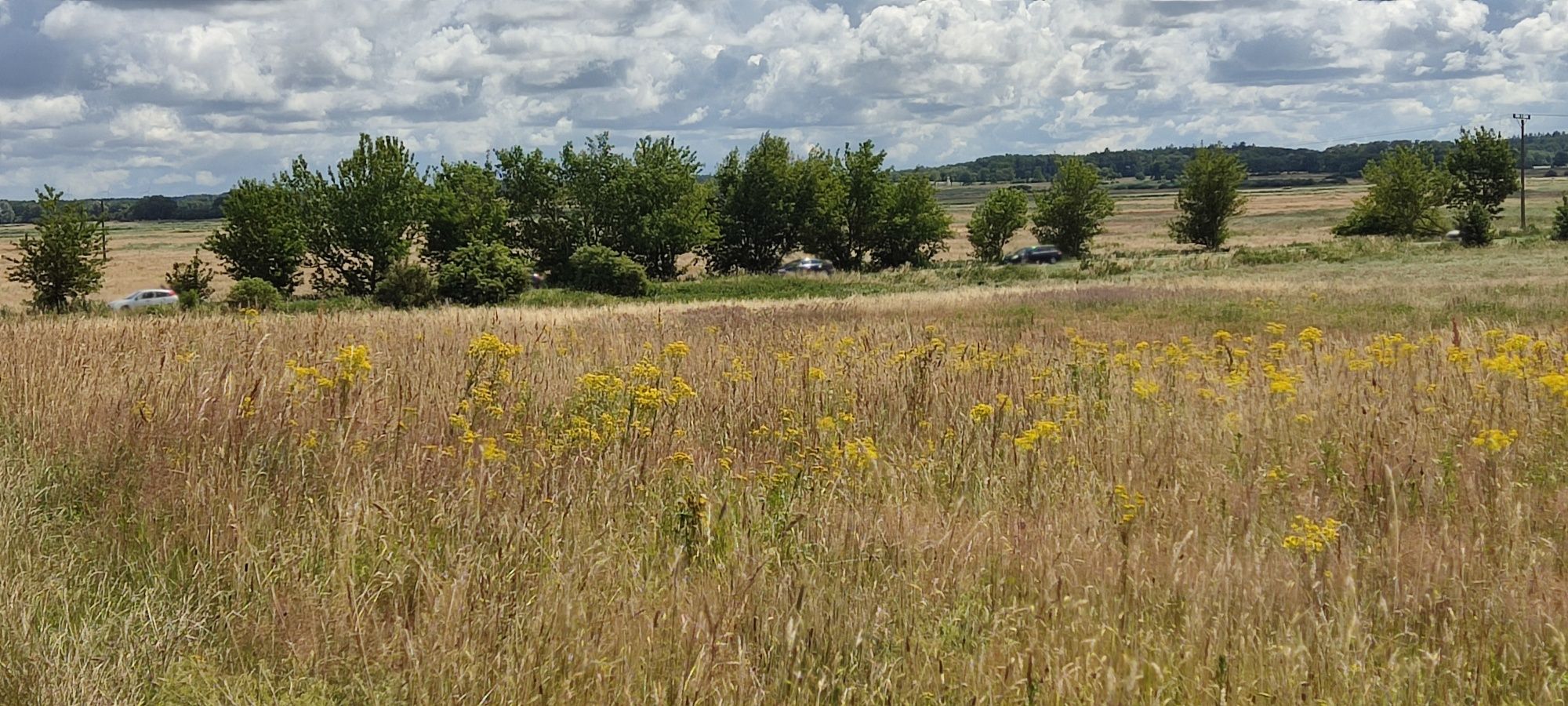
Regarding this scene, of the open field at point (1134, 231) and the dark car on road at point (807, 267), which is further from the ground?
the open field at point (1134, 231)

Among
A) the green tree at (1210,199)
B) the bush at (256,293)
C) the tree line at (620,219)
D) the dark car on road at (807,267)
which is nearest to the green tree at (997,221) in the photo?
the tree line at (620,219)

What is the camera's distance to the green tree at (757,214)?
73.5 metres

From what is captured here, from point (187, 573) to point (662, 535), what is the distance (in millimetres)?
1768

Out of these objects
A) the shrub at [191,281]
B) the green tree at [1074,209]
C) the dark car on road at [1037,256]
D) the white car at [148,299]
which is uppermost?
the green tree at [1074,209]

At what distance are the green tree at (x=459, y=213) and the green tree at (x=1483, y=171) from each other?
244 ft

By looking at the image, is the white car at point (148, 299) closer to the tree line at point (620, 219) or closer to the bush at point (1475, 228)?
the tree line at point (620, 219)

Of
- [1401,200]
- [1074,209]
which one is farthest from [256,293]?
[1401,200]

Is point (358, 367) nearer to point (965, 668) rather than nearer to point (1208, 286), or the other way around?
point (965, 668)

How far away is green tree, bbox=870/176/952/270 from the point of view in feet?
249

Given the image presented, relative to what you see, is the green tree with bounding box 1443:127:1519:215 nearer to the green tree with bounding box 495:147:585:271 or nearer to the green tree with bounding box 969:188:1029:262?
the green tree with bounding box 969:188:1029:262

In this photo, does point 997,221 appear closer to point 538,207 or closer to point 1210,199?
point 1210,199

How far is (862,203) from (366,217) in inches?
1282

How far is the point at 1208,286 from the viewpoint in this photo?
33.4 meters

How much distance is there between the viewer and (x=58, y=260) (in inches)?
1759
